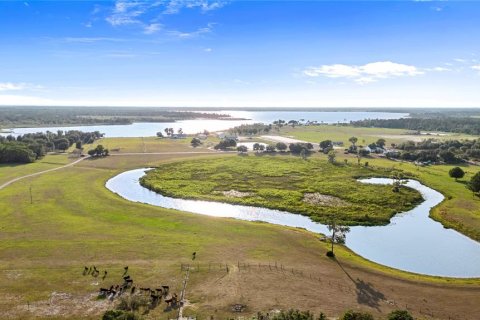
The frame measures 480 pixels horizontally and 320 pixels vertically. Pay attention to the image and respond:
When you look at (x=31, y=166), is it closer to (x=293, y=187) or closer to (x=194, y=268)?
(x=293, y=187)

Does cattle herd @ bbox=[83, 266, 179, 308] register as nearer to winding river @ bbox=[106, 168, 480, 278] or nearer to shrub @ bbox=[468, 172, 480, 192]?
winding river @ bbox=[106, 168, 480, 278]

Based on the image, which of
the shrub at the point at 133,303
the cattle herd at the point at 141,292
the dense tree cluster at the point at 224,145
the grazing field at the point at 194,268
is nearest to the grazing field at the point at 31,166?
the grazing field at the point at 194,268

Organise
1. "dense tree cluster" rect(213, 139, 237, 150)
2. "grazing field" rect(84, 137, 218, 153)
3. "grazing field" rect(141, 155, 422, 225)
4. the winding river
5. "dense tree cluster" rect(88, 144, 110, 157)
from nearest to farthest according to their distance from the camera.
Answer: the winding river
"grazing field" rect(141, 155, 422, 225)
"dense tree cluster" rect(88, 144, 110, 157)
"grazing field" rect(84, 137, 218, 153)
"dense tree cluster" rect(213, 139, 237, 150)

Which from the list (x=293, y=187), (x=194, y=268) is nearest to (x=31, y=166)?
(x=293, y=187)

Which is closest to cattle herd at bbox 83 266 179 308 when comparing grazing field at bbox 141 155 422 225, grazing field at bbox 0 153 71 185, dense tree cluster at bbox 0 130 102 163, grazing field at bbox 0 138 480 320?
grazing field at bbox 0 138 480 320

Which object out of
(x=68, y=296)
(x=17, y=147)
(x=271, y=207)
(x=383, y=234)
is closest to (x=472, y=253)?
(x=383, y=234)

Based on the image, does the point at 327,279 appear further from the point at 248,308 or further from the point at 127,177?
the point at 127,177
